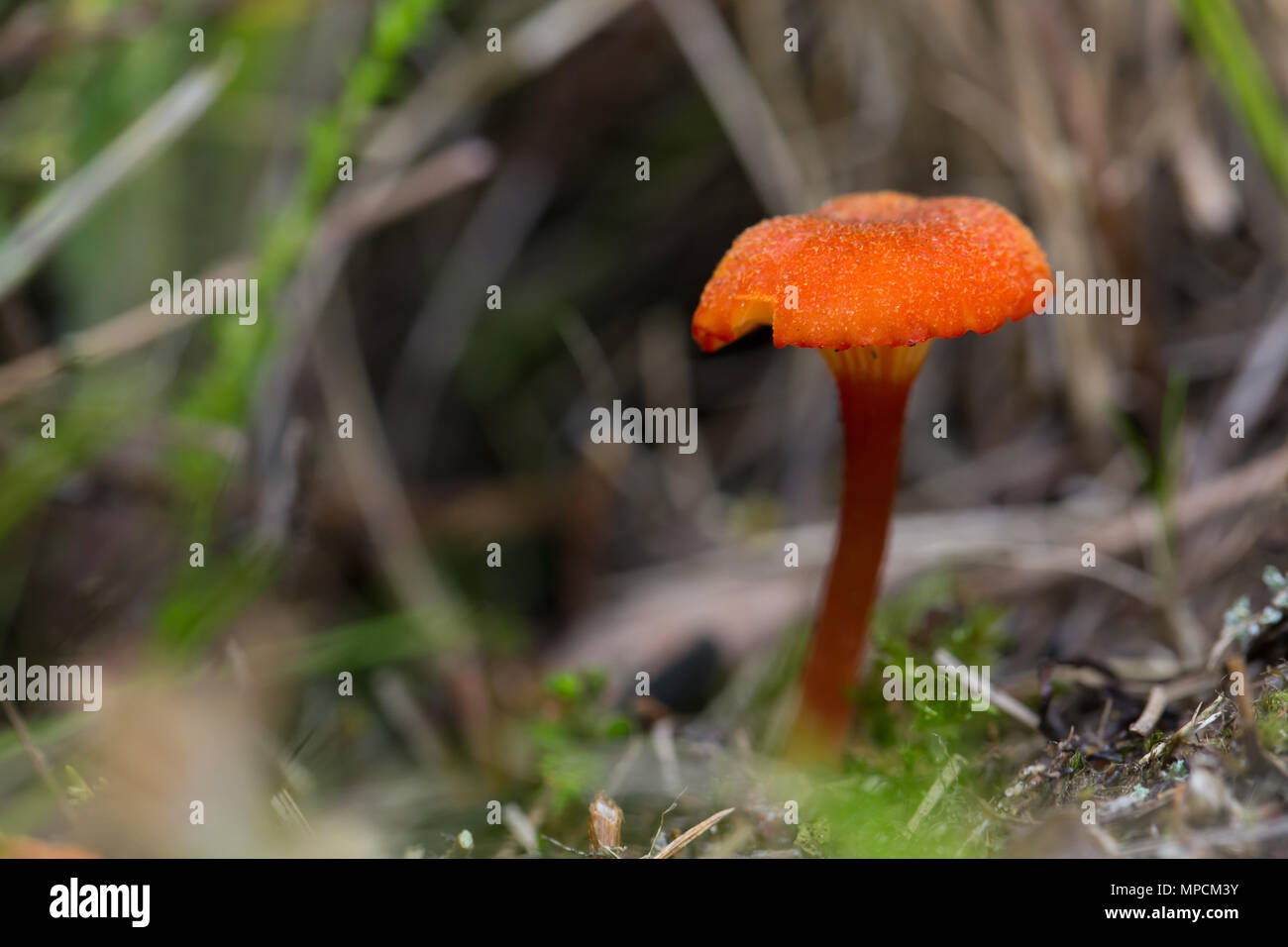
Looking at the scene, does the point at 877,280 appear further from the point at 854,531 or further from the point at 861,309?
the point at 854,531

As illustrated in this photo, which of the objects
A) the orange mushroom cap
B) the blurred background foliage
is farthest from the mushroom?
the blurred background foliage

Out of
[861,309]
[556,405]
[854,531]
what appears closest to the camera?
[861,309]

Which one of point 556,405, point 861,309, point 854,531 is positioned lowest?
point 854,531

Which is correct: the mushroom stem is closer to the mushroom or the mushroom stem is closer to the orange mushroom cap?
the mushroom

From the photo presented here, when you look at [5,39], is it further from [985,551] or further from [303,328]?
[985,551]

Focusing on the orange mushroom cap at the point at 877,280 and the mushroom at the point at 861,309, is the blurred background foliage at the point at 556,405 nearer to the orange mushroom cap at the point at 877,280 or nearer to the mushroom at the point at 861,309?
the mushroom at the point at 861,309

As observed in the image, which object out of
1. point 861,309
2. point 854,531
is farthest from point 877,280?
point 854,531
